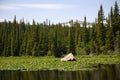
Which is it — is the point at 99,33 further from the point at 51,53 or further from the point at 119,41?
the point at 51,53

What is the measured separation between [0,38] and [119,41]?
176 feet

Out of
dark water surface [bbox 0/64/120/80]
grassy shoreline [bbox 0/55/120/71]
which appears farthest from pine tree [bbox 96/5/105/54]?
dark water surface [bbox 0/64/120/80]

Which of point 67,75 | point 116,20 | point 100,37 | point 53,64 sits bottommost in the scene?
point 53,64

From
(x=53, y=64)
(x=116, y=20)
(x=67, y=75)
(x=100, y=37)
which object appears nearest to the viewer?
(x=67, y=75)

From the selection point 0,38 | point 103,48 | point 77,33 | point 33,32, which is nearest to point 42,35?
point 33,32

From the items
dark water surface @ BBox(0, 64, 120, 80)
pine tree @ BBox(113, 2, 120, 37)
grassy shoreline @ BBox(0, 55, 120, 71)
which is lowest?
grassy shoreline @ BBox(0, 55, 120, 71)

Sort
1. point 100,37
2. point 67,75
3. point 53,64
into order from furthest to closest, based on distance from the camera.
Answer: point 100,37
point 53,64
point 67,75

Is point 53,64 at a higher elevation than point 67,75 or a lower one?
lower

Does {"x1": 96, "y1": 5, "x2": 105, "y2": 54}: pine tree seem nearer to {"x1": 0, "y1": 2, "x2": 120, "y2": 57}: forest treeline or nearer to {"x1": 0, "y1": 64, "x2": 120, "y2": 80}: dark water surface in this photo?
{"x1": 0, "y1": 2, "x2": 120, "y2": 57}: forest treeline

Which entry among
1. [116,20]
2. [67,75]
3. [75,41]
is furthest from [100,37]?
[67,75]

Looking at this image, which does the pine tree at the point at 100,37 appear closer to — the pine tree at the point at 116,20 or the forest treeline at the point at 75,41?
the forest treeline at the point at 75,41

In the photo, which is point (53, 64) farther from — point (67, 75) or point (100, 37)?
point (100, 37)

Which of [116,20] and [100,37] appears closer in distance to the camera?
[100,37]

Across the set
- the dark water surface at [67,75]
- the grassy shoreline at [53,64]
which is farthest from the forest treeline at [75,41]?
the dark water surface at [67,75]
